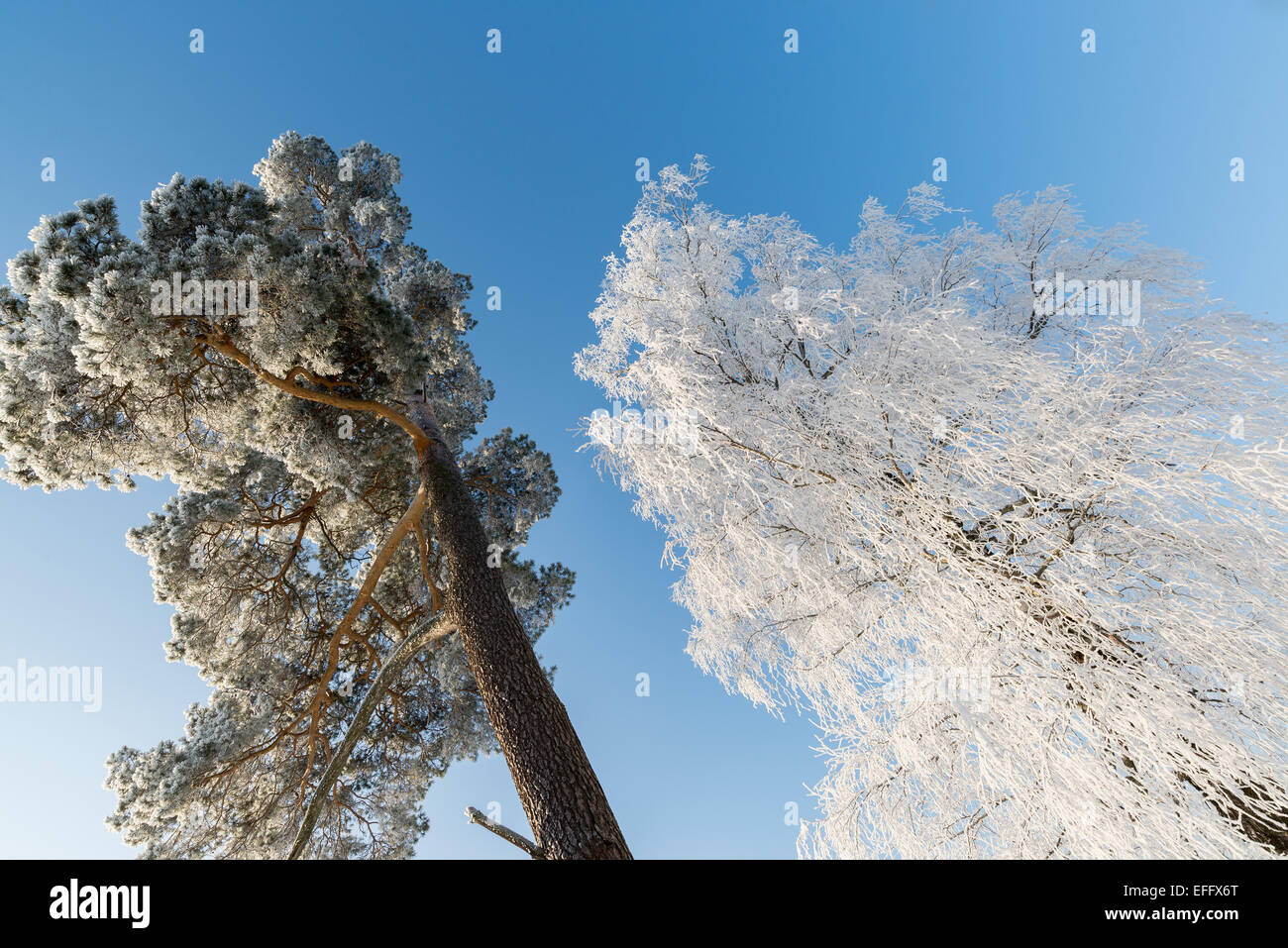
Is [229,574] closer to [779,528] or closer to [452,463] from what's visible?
[452,463]

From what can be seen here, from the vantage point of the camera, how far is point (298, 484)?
Result: 7605 mm

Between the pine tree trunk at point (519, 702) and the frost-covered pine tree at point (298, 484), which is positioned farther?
the frost-covered pine tree at point (298, 484)

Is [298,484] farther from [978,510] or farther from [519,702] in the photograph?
[978,510]

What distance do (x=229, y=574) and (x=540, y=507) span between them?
393cm

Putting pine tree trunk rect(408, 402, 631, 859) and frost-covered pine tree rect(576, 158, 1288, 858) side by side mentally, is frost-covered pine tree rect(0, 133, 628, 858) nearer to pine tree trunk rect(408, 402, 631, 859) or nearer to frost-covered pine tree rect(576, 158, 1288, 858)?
pine tree trunk rect(408, 402, 631, 859)

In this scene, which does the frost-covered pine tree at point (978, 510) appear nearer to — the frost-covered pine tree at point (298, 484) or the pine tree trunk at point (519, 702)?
the pine tree trunk at point (519, 702)

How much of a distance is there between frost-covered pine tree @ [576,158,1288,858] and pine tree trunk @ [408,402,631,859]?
1720 millimetres

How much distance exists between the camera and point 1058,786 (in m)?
3.45

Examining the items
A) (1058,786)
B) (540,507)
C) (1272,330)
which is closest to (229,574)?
(540,507)

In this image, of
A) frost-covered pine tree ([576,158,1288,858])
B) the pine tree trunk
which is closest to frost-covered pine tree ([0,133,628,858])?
the pine tree trunk

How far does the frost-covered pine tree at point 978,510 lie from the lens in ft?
A: 11.0

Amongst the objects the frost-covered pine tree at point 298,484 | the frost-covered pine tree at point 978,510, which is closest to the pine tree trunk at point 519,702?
the frost-covered pine tree at point 298,484

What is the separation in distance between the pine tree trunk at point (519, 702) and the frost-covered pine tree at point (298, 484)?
0.02 m

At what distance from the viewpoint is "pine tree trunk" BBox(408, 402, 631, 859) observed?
3.76 m
